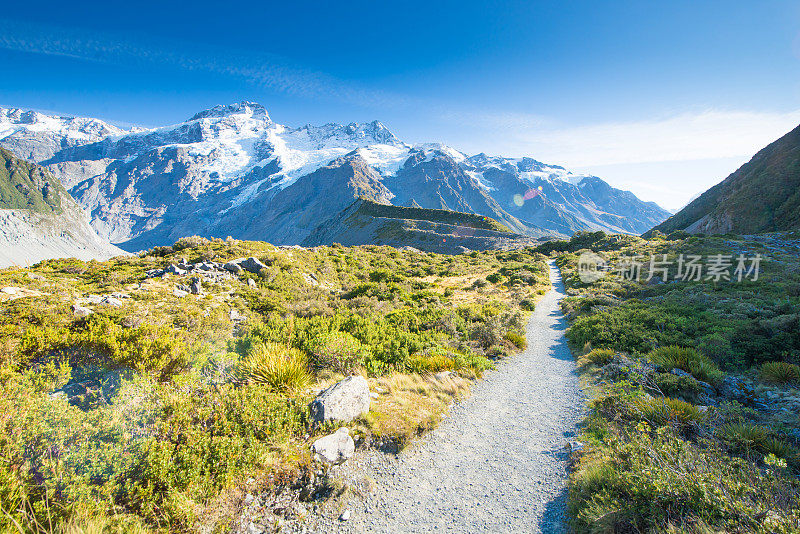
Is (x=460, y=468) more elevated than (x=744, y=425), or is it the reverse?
(x=744, y=425)

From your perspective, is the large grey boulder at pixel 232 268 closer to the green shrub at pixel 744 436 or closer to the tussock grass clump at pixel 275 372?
the tussock grass clump at pixel 275 372

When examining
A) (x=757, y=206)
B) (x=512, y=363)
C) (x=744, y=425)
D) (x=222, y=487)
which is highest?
(x=757, y=206)

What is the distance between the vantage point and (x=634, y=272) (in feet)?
91.1

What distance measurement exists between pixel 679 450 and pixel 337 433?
5821mm

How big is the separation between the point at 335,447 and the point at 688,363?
10.5 meters

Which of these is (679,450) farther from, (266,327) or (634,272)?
(634,272)

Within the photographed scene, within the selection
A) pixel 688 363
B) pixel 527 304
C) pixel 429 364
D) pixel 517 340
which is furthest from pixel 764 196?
pixel 429 364

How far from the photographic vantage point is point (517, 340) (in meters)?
13.0

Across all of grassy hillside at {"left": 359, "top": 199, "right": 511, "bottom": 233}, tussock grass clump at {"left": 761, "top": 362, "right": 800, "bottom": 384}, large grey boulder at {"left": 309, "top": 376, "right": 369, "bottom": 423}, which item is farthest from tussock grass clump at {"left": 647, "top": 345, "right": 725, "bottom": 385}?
grassy hillside at {"left": 359, "top": 199, "right": 511, "bottom": 233}

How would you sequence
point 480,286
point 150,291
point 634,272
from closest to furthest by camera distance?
point 150,291
point 480,286
point 634,272

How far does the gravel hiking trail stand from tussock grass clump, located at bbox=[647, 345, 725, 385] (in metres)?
2.93

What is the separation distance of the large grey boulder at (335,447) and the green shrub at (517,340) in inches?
357

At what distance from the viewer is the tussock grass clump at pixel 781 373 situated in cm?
833

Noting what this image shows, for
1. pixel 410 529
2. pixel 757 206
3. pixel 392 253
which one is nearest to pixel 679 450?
pixel 410 529
